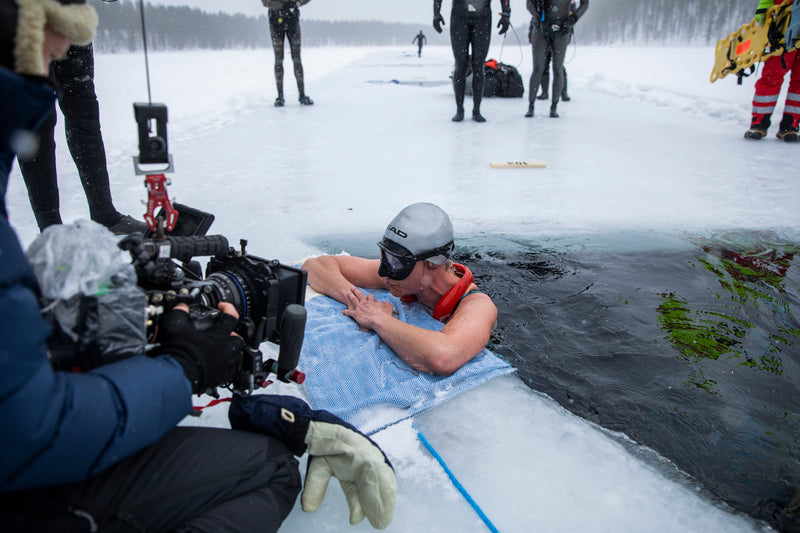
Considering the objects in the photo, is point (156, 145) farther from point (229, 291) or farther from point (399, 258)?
point (399, 258)

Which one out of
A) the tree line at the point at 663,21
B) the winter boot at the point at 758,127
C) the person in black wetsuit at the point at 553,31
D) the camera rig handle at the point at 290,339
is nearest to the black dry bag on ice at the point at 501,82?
the person in black wetsuit at the point at 553,31

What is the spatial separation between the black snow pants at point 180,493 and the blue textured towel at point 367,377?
1.72ft

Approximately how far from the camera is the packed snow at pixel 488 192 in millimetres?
1405

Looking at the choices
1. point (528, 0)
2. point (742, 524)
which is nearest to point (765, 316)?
point (742, 524)

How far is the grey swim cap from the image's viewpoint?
2.18 metres

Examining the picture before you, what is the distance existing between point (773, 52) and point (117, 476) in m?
7.24

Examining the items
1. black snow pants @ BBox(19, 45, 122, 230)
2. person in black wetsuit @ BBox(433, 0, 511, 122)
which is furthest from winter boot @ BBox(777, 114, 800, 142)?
black snow pants @ BBox(19, 45, 122, 230)

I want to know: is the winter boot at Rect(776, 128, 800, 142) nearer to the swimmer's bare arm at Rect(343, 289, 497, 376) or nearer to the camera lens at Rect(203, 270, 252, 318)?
the swimmer's bare arm at Rect(343, 289, 497, 376)

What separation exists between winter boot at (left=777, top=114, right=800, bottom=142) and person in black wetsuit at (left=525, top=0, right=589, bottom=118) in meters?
2.69

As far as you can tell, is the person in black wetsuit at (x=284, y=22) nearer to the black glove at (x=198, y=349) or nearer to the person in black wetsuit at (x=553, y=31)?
the person in black wetsuit at (x=553, y=31)

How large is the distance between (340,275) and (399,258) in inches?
17.7

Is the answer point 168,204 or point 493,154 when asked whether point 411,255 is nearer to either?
point 168,204

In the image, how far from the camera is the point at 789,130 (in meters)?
6.05

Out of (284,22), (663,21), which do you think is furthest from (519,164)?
(663,21)
